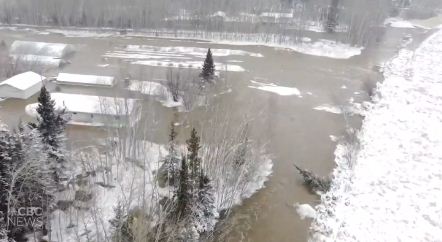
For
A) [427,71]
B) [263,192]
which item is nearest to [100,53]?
[263,192]

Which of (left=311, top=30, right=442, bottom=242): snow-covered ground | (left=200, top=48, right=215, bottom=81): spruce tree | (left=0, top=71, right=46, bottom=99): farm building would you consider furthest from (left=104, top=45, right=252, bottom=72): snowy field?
(left=311, top=30, right=442, bottom=242): snow-covered ground

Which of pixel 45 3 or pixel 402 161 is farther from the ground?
pixel 45 3

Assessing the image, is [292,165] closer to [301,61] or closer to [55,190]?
[55,190]

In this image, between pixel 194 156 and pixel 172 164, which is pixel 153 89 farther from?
pixel 194 156

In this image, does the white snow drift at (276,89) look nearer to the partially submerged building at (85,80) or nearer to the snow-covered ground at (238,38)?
the partially submerged building at (85,80)

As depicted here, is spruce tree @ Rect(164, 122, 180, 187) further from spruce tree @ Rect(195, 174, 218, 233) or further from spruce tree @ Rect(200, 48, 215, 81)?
spruce tree @ Rect(200, 48, 215, 81)

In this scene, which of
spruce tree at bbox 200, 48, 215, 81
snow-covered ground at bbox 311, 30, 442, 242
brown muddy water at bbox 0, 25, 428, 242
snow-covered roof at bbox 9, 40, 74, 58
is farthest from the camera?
snow-covered roof at bbox 9, 40, 74, 58
